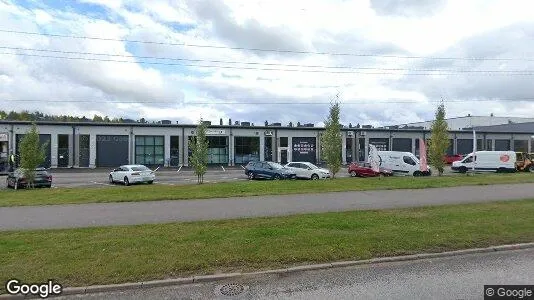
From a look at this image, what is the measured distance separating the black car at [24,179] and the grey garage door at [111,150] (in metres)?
21.4

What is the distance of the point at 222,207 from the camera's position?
39.8 ft

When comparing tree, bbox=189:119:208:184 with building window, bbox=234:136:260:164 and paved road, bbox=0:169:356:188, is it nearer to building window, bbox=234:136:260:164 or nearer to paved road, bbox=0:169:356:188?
paved road, bbox=0:169:356:188

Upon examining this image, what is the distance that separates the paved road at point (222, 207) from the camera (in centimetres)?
1020

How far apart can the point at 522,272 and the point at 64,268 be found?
7.23 m

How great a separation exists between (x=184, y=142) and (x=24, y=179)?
25.9 meters

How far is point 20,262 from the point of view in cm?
613

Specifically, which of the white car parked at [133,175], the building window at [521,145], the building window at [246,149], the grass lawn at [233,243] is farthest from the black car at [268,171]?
the building window at [521,145]

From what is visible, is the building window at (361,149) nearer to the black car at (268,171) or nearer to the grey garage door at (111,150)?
the black car at (268,171)

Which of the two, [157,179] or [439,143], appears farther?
[157,179]

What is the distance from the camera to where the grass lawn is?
5898mm

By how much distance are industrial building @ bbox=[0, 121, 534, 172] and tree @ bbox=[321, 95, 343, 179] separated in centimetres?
2385

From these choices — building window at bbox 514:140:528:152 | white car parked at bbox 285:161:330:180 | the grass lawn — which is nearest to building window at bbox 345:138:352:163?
white car parked at bbox 285:161:330:180

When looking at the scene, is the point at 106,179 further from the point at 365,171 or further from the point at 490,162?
the point at 490,162

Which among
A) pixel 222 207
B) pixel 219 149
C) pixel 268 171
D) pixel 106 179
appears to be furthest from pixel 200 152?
pixel 219 149
